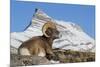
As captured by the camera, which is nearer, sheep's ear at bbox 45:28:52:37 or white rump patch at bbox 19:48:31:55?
white rump patch at bbox 19:48:31:55

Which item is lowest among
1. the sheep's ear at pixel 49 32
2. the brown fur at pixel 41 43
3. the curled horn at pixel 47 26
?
the brown fur at pixel 41 43

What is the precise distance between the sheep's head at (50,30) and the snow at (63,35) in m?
0.03

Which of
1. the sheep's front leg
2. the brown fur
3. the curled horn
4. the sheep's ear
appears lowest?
the sheep's front leg

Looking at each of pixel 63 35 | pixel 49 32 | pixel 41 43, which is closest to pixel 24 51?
pixel 41 43

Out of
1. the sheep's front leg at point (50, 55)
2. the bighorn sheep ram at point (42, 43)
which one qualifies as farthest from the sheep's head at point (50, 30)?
the sheep's front leg at point (50, 55)

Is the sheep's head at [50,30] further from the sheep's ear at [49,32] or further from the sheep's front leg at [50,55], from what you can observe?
the sheep's front leg at [50,55]

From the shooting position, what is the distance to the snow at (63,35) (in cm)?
202

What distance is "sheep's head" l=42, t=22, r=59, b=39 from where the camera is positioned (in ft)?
6.91

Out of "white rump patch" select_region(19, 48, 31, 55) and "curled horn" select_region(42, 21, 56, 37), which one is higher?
"curled horn" select_region(42, 21, 56, 37)

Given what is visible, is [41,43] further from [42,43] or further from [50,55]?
[50,55]

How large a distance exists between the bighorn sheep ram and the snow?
0.04 metres

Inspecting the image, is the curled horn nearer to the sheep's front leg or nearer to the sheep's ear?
the sheep's ear

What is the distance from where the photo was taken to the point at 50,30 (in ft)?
6.98

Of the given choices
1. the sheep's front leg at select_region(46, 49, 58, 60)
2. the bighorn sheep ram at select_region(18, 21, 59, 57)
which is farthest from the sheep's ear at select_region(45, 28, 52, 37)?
the sheep's front leg at select_region(46, 49, 58, 60)
